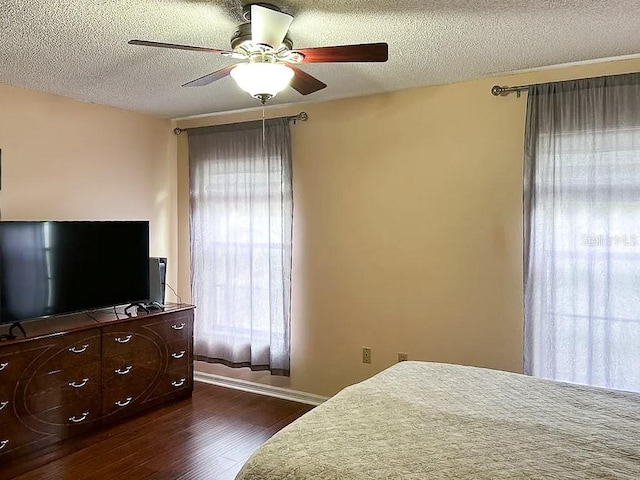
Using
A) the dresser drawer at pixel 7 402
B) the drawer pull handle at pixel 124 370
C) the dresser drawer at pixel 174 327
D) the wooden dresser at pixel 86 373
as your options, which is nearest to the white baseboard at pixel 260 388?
the wooden dresser at pixel 86 373

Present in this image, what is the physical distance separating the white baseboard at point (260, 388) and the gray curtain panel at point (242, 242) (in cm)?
22

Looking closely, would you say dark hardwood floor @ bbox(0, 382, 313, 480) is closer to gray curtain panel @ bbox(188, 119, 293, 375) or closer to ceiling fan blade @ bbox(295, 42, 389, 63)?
gray curtain panel @ bbox(188, 119, 293, 375)

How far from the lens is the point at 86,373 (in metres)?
3.54

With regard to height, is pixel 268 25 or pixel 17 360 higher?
pixel 268 25

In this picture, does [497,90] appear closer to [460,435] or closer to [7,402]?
[460,435]

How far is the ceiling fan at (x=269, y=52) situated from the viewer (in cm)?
217

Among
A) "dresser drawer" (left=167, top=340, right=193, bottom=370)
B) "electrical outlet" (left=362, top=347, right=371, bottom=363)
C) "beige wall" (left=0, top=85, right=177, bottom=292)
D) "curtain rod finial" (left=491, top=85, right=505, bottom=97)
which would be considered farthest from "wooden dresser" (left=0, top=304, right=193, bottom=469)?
"curtain rod finial" (left=491, top=85, right=505, bottom=97)

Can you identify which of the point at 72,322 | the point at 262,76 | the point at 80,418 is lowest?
the point at 80,418

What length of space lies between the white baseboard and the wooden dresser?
16.0 inches

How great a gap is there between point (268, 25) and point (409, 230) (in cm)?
204

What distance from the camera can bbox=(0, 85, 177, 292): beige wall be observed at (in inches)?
146

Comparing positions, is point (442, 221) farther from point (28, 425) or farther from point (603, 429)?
point (28, 425)

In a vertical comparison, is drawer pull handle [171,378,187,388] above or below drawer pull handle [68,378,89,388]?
below

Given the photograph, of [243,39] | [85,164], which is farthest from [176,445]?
[243,39]
